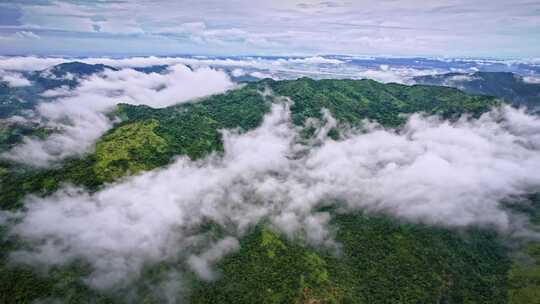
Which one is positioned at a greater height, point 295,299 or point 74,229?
point 74,229

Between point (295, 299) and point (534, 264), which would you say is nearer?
point (295, 299)

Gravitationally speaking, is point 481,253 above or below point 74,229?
below

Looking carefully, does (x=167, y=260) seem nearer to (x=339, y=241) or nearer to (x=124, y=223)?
(x=124, y=223)

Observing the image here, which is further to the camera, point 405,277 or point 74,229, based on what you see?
point 74,229

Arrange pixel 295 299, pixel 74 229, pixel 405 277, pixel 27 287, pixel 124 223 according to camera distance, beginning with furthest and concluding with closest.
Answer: pixel 124 223
pixel 74 229
pixel 405 277
pixel 295 299
pixel 27 287

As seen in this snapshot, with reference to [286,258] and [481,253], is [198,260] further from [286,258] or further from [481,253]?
[481,253]

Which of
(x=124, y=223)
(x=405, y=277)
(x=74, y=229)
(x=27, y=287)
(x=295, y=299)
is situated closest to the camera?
(x=27, y=287)

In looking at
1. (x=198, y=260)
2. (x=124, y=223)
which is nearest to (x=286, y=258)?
(x=198, y=260)

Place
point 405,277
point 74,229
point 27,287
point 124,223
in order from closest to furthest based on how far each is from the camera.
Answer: point 27,287, point 405,277, point 74,229, point 124,223

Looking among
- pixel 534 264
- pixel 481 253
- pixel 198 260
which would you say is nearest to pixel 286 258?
pixel 198 260
